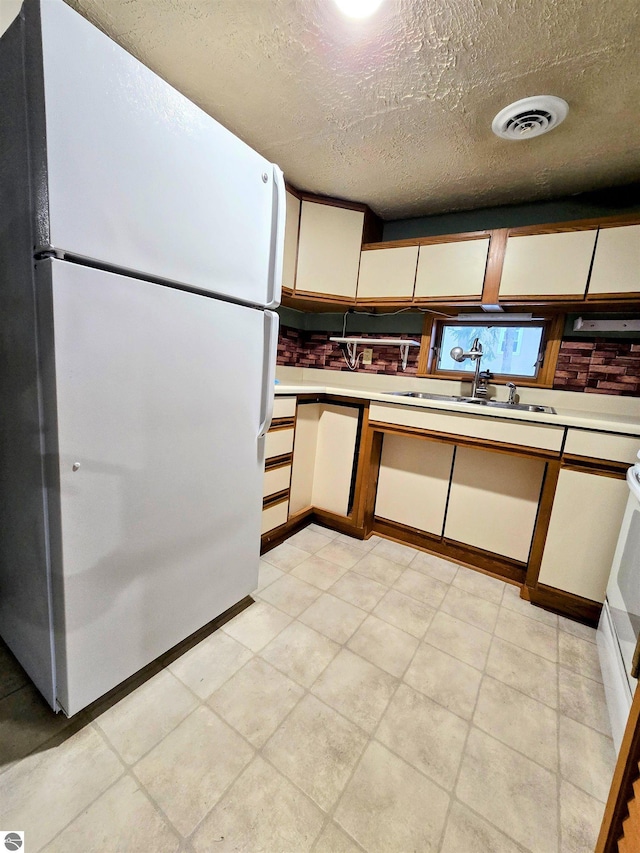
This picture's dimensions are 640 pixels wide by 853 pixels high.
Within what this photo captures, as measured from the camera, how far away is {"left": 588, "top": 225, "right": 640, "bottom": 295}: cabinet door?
5.37 feet

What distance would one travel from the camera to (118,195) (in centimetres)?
82

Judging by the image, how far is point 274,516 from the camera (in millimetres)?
1921

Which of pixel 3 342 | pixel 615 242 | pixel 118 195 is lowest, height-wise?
pixel 3 342

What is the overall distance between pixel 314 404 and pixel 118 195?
1453 mm

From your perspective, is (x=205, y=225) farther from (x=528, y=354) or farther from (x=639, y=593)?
(x=528, y=354)

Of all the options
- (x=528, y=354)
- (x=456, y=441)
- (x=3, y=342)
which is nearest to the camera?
(x=3, y=342)

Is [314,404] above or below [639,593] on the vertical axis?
above

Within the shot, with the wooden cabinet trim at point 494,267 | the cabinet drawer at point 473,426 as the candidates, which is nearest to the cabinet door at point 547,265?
the wooden cabinet trim at point 494,267

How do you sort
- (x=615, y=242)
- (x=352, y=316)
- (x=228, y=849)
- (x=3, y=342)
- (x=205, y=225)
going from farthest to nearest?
1. (x=352, y=316)
2. (x=615, y=242)
3. (x=205, y=225)
4. (x=3, y=342)
5. (x=228, y=849)

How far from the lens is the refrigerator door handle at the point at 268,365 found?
1.30m

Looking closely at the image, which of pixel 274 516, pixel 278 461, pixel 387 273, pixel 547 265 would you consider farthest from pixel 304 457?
pixel 547 265

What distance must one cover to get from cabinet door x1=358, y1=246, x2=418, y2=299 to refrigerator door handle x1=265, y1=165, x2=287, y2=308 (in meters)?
1.12

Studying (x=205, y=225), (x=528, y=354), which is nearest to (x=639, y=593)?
(x=528, y=354)

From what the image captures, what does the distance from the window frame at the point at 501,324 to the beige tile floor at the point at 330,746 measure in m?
1.33
